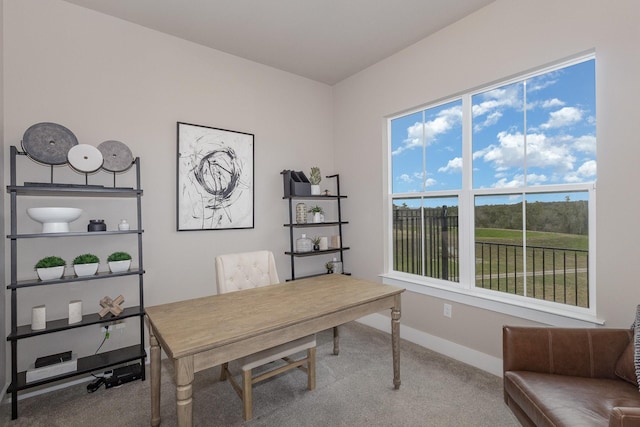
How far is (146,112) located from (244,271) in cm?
163

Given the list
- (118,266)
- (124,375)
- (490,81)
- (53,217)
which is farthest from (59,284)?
(490,81)

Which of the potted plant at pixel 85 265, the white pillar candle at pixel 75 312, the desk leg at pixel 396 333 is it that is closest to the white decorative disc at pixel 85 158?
the potted plant at pixel 85 265

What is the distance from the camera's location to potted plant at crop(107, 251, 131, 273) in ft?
7.54

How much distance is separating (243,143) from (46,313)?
6.91 ft

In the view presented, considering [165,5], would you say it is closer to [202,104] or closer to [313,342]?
[202,104]

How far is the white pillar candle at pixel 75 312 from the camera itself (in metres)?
2.16

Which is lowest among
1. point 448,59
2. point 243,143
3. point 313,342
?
point 313,342

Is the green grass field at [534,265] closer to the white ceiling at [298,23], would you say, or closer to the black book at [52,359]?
the white ceiling at [298,23]

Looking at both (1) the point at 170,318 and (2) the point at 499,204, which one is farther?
(2) the point at 499,204

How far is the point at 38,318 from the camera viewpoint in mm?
2047

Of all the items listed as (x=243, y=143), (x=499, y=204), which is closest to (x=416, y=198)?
(x=499, y=204)

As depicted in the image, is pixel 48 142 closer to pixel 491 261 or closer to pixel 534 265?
pixel 491 261

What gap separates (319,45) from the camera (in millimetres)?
2963

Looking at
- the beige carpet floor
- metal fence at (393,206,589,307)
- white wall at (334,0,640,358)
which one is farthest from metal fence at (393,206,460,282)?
the beige carpet floor
